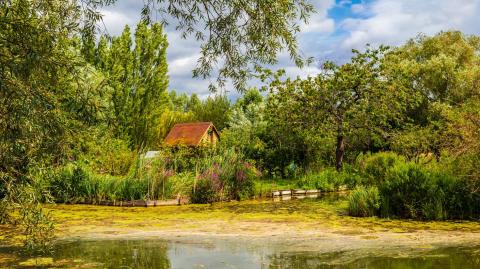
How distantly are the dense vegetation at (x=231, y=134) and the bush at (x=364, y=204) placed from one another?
0.04 metres

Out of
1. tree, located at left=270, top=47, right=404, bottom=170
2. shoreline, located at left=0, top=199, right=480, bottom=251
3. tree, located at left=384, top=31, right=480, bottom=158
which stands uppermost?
tree, located at left=384, top=31, right=480, bottom=158

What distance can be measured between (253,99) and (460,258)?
166 feet

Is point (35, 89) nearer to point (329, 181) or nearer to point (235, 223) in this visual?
point (235, 223)

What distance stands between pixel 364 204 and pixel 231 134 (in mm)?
17174

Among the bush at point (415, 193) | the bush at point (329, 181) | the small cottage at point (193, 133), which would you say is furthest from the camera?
the small cottage at point (193, 133)

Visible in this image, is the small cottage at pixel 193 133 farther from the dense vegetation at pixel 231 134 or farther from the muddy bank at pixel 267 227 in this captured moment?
the muddy bank at pixel 267 227

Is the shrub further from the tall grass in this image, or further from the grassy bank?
the tall grass

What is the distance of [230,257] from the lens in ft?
26.9

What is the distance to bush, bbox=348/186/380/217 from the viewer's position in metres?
13.0

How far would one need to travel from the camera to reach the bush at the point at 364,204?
42.6ft

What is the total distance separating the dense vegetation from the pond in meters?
1.13

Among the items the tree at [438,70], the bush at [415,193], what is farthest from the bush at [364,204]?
the tree at [438,70]

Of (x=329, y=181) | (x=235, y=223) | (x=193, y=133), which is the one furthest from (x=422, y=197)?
(x=193, y=133)

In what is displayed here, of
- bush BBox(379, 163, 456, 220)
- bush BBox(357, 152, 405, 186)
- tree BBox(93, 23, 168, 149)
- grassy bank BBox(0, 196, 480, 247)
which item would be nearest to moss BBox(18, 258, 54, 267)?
grassy bank BBox(0, 196, 480, 247)
